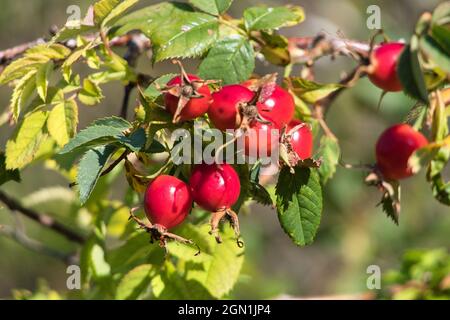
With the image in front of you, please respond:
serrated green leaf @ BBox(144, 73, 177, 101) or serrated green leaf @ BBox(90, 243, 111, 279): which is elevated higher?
serrated green leaf @ BBox(144, 73, 177, 101)

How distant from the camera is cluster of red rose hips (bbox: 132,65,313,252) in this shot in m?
1.38

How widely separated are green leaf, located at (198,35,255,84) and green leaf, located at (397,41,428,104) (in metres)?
0.41

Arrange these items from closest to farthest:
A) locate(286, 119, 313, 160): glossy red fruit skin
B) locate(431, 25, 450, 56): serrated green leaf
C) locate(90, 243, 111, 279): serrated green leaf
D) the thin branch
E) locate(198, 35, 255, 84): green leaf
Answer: locate(431, 25, 450, 56): serrated green leaf
locate(286, 119, 313, 160): glossy red fruit skin
locate(198, 35, 255, 84): green leaf
locate(90, 243, 111, 279): serrated green leaf
the thin branch

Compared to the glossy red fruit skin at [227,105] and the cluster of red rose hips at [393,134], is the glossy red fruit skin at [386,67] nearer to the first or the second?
the cluster of red rose hips at [393,134]

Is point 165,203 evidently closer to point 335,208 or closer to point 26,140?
point 26,140

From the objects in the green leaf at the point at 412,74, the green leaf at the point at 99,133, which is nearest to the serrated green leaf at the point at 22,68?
the green leaf at the point at 99,133

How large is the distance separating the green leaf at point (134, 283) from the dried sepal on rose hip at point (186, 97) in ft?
2.12

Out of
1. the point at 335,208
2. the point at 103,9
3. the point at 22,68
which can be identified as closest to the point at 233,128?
the point at 103,9

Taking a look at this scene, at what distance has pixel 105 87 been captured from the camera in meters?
6.53

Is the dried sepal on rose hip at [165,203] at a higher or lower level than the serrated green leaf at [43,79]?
lower

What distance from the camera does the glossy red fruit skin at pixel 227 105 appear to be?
138cm

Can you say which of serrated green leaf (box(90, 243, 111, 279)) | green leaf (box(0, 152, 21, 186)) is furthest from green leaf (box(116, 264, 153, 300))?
green leaf (box(0, 152, 21, 186))

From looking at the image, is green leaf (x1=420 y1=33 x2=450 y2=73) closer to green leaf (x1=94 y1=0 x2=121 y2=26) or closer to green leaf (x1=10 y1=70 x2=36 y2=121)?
green leaf (x1=94 y1=0 x2=121 y2=26)
